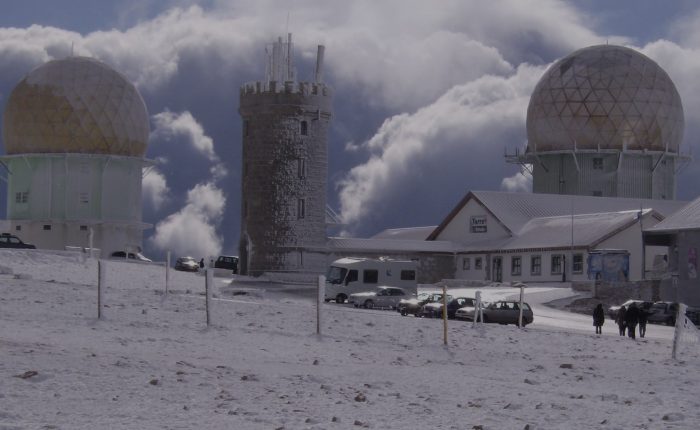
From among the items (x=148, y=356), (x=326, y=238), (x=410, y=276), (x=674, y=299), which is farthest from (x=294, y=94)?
(x=148, y=356)

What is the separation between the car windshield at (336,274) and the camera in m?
57.1

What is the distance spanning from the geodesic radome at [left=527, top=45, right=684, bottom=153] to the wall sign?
31.4 ft

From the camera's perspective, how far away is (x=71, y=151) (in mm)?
71062

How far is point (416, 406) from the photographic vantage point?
17.6m

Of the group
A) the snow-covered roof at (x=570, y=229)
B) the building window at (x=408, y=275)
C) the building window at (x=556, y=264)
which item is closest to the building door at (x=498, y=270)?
the snow-covered roof at (x=570, y=229)

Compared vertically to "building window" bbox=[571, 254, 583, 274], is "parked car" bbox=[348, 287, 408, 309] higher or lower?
lower

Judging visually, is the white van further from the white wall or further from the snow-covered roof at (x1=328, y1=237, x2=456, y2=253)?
the white wall

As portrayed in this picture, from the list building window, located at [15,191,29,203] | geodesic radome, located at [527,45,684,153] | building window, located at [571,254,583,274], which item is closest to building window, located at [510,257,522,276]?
building window, located at [571,254,583,274]

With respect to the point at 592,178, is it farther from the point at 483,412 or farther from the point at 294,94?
the point at 483,412

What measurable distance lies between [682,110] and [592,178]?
23.8ft

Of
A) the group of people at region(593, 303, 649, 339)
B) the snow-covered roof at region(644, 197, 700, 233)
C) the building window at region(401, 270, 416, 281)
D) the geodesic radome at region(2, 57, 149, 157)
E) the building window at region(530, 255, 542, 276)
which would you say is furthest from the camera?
the geodesic radome at region(2, 57, 149, 157)

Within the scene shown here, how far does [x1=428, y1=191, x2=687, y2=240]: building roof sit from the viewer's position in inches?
2982

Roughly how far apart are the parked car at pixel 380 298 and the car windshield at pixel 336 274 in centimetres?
369

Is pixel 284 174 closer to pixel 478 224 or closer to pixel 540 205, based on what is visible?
pixel 478 224
